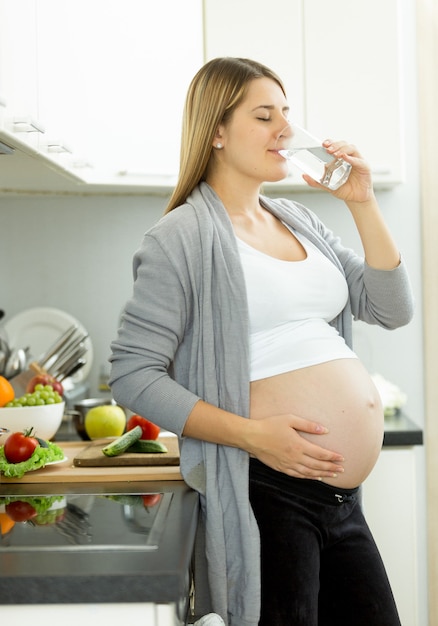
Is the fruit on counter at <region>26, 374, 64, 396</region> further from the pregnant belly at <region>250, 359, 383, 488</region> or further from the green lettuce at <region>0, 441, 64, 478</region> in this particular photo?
the pregnant belly at <region>250, 359, 383, 488</region>

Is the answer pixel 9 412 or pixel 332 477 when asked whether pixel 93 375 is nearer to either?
pixel 9 412

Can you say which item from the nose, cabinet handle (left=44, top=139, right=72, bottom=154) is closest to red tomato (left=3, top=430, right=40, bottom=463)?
cabinet handle (left=44, top=139, right=72, bottom=154)

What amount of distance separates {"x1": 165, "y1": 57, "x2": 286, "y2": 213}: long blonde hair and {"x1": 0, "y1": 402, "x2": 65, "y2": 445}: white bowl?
0.53 meters

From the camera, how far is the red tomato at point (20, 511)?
130 cm

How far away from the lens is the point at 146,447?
177 centimetres

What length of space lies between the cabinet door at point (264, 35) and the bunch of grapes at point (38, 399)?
119 centimetres

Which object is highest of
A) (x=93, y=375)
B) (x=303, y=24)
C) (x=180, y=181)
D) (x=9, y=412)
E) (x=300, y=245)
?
(x=303, y=24)

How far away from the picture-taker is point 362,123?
2590 mm

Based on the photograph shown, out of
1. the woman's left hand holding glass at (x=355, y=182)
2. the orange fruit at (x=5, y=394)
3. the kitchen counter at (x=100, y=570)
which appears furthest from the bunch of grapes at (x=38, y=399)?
the woman's left hand holding glass at (x=355, y=182)

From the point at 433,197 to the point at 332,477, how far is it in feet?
5.35

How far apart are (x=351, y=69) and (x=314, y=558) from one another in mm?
1650

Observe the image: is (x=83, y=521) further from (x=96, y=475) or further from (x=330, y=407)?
(x=330, y=407)

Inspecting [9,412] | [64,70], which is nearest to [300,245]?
[9,412]

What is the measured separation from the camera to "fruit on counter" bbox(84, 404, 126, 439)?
2148 millimetres
